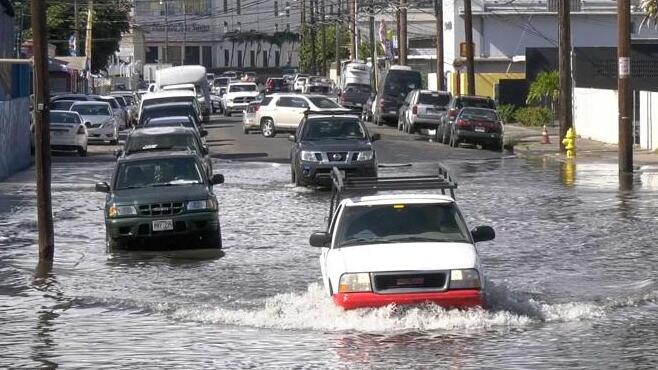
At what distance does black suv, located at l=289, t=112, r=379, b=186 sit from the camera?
3070cm

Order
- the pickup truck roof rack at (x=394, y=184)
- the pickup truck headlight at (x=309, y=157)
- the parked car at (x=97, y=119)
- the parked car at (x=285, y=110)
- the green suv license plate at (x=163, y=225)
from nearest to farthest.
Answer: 1. the pickup truck roof rack at (x=394, y=184)
2. the green suv license plate at (x=163, y=225)
3. the pickup truck headlight at (x=309, y=157)
4. the parked car at (x=97, y=119)
5. the parked car at (x=285, y=110)

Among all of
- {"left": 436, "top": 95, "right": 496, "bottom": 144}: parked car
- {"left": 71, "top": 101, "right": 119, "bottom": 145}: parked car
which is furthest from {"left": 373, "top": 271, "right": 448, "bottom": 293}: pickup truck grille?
{"left": 71, "top": 101, "right": 119, "bottom": 145}: parked car

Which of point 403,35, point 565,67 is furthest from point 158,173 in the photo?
point 403,35

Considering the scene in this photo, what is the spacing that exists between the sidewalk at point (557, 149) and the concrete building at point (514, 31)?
1954cm

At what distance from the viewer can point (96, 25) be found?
100000mm

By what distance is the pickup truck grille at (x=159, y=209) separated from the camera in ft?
70.6

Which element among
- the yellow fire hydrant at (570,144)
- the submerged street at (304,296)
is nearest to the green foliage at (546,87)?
the yellow fire hydrant at (570,144)

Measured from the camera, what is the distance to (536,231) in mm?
24172

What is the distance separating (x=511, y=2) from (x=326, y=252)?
200 feet

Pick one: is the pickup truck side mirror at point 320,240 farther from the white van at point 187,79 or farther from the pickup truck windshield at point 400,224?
the white van at point 187,79

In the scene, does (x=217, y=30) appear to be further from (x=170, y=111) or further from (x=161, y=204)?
(x=161, y=204)

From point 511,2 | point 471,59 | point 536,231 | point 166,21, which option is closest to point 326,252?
point 536,231

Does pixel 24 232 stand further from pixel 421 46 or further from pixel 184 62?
pixel 184 62

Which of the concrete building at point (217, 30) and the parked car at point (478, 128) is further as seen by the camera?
the concrete building at point (217, 30)
